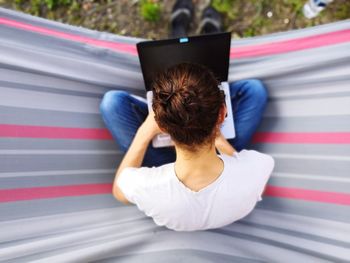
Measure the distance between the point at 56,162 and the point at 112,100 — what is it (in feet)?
0.86

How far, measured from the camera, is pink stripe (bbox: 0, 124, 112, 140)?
1.12 meters

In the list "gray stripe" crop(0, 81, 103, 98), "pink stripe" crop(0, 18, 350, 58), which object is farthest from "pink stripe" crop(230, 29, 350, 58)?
"gray stripe" crop(0, 81, 103, 98)

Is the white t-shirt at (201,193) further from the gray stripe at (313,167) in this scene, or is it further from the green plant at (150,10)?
the green plant at (150,10)

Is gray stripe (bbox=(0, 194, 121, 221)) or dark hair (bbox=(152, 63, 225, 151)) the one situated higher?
dark hair (bbox=(152, 63, 225, 151))

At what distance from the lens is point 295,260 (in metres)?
1.01

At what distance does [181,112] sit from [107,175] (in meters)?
0.60

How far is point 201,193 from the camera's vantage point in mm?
861

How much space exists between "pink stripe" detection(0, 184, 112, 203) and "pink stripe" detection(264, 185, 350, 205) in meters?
0.54

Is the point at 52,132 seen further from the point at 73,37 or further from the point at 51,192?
the point at 73,37

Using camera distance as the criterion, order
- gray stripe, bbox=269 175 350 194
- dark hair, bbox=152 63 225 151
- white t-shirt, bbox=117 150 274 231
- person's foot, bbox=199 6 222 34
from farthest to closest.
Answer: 1. person's foot, bbox=199 6 222 34
2. gray stripe, bbox=269 175 350 194
3. white t-shirt, bbox=117 150 274 231
4. dark hair, bbox=152 63 225 151

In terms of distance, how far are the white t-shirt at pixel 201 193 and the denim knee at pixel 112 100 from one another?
0.28 meters

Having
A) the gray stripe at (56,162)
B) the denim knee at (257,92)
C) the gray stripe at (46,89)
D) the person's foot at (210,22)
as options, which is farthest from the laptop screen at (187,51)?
the person's foot at (210,22)

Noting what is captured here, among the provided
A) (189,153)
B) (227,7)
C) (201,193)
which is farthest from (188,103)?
(227,7)

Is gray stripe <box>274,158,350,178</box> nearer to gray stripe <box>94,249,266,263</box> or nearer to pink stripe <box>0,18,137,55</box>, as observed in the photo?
gray stripe <box>94,249,266,263</box>
